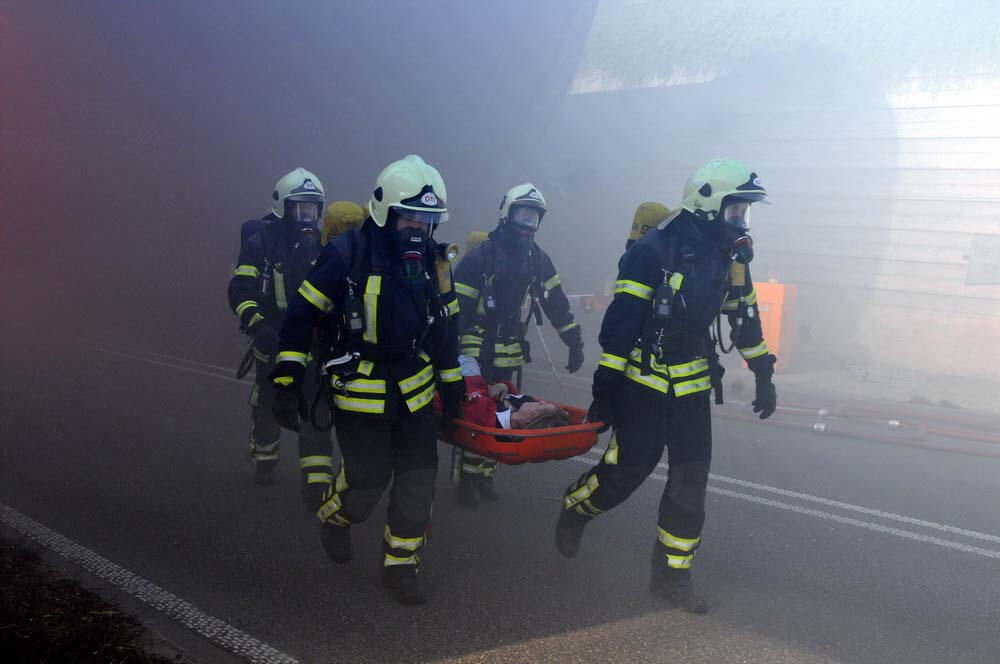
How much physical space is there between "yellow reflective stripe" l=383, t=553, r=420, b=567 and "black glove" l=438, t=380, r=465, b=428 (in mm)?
679

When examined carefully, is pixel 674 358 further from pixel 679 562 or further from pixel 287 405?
pixel 287 405

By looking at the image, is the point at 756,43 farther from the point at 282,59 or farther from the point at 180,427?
the point at 180,427

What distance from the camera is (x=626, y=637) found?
4.11m

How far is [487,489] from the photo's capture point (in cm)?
616

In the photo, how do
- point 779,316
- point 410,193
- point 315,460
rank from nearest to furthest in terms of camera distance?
1. point 410,193
2. point 315,460
3. point 779,316

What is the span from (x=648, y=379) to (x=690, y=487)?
0.54 m

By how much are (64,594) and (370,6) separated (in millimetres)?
12216

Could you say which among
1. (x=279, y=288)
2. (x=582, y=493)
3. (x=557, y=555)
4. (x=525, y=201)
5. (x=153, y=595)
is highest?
(x=525, y=201)

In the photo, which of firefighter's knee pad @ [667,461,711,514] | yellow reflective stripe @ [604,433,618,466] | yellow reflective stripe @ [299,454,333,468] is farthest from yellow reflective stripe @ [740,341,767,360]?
yellow reflective stripe @ [299,454,333,468]

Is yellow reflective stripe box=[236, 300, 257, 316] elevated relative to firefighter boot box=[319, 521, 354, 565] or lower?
elevated

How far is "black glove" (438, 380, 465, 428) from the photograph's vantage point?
468cm

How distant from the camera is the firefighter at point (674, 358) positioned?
175 inches

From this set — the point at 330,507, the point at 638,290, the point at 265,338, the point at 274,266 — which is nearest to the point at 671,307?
the point at 638,290

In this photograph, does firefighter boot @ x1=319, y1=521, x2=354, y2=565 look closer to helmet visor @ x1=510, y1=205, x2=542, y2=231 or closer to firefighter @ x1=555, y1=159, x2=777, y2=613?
firefighter @ x1=555, y1=159, x2=777, y2=613
